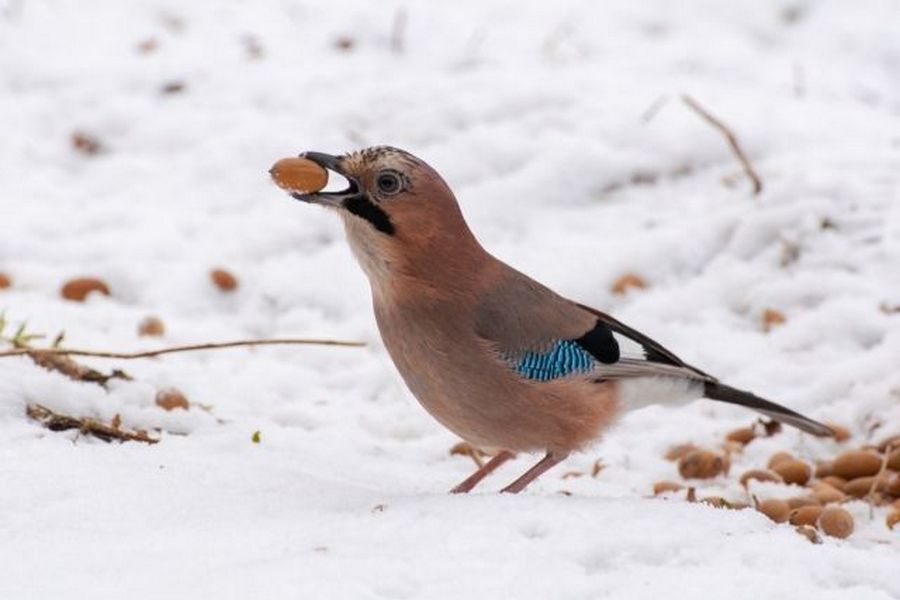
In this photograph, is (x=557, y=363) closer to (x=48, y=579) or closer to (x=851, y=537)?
(x=851, y=537)

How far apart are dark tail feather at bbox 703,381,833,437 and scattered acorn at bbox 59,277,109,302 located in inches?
78.8

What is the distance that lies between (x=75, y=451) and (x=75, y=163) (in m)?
2.80

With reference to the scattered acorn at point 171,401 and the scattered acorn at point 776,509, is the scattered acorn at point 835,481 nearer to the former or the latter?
the scattered acorn at point 776,509

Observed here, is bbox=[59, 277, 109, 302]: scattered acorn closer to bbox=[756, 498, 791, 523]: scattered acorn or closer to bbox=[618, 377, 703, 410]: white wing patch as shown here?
bbox=[618, 377, 703, 410]: white wing patch

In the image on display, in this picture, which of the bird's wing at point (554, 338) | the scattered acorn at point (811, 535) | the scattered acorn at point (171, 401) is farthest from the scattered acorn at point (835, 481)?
the scattered acorn at point (171, 401)

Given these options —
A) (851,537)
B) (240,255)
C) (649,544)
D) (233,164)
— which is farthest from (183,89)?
(649,544)

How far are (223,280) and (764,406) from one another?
6.29ft

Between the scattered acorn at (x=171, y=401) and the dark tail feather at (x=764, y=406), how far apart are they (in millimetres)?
1297

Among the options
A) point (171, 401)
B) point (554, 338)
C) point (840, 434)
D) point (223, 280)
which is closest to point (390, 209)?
point (554, 338)

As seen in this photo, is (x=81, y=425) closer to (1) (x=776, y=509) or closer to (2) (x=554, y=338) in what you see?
(2) (x=554, y=338)

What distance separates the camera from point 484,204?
5.21 m

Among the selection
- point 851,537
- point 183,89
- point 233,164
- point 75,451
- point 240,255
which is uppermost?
point 183,89

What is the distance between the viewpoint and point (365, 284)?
4.76 meters

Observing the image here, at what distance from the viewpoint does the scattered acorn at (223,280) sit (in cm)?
469
